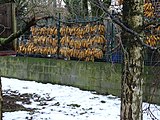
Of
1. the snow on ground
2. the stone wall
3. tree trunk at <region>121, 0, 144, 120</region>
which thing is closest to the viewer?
tree trunk at <region>121, 0, 144, 120</region>

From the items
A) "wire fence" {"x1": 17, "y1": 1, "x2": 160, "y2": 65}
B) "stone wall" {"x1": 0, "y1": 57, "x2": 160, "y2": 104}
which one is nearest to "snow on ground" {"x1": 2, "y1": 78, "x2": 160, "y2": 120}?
"stone wall" {"x1": 0, "y1": 57, "x2": 160, "y2": 104}

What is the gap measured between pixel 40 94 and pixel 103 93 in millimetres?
1674

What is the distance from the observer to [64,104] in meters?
7.81

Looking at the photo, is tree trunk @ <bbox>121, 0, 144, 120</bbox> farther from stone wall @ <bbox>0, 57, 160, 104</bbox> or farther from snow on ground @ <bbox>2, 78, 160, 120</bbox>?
stone wall @ <bbox>0, 57, 160, 104</bbox>

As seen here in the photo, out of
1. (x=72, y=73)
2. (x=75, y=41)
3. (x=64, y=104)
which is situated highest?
(x=75, y=41)

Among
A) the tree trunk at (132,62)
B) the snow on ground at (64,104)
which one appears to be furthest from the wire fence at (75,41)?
the tree trunk at (132,62)

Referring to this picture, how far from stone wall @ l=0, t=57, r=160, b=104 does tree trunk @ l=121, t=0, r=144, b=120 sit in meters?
4.86

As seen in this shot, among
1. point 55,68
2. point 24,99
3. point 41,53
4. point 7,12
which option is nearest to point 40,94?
point 24,99

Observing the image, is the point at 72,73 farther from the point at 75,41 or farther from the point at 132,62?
the point at 132,62

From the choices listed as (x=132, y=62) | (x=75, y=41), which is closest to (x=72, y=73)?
(x=75, y=41)

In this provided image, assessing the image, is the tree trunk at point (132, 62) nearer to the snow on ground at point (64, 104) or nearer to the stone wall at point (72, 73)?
the snow on ground at point (64, 104)

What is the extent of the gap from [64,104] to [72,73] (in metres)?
2.18

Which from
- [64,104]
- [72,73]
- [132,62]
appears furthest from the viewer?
[72,73]

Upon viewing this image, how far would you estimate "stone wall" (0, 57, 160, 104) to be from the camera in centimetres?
881
